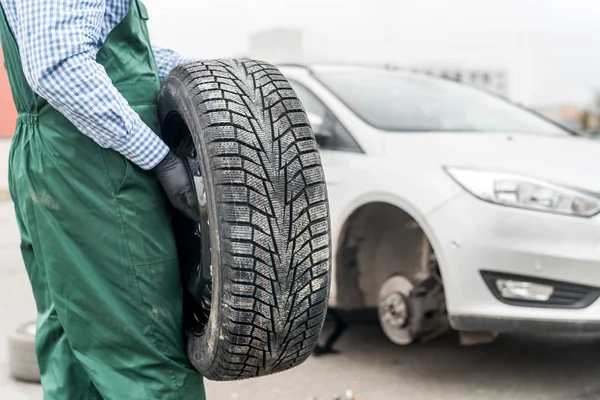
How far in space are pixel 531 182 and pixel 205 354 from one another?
1776 mm

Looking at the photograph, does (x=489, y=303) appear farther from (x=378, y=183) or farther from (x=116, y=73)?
(x=116, y=73)

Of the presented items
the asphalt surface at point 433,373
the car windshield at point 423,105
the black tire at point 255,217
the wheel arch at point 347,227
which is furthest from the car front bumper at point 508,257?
the black tire at point 255,217

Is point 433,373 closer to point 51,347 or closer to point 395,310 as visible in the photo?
point 395,310

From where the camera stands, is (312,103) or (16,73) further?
(312,103)

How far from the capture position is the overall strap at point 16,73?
167 cm

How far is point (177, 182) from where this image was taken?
5.61 ft

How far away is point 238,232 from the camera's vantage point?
5.08 feet

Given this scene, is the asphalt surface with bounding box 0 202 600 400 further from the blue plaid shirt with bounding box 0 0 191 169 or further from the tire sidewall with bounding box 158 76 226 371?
the blue plaid shirt with bounding box 0 0 191 169

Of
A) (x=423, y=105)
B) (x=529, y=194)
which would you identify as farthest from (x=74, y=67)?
(x=423, y=105)

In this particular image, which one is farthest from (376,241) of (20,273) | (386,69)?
(20,273)

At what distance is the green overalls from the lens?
1.67 m

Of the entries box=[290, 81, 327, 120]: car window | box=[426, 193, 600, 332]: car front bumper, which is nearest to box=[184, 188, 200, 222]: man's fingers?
Result: box=[426, 193, 600, 332]: car front bumper

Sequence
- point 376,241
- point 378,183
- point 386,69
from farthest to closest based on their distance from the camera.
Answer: point 386,69 → point 376,241 → point 378,183

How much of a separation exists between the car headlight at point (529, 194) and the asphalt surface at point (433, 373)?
0.86m
